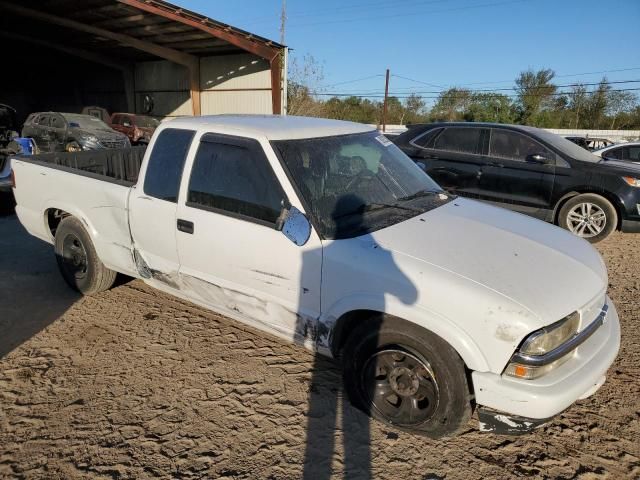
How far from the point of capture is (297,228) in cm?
276

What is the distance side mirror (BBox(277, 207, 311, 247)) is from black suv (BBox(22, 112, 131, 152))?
1483 centimetres

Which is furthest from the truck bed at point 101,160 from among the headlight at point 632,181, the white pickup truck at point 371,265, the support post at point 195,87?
the support post at point 195,87

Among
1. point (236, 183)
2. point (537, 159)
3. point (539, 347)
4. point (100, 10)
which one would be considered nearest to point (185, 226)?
point (236, 183)

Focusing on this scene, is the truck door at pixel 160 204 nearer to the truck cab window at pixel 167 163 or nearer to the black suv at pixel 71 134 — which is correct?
the truck cab window at pixel 167 163

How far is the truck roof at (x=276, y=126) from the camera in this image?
10.5ft

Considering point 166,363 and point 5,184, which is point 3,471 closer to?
point 166,363

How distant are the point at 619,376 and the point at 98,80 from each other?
101ft

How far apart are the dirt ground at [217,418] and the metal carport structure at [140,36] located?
14529mm

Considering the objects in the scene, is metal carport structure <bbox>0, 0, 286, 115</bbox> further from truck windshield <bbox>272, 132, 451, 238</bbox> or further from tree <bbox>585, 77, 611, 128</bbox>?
tree <bbox>585, 77, 611, 128</bbox>

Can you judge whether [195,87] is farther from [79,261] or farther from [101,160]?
[79,261]

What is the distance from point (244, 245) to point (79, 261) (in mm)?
2399

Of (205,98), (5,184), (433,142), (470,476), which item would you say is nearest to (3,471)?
(470,476)

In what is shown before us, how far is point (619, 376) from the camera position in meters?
3.38

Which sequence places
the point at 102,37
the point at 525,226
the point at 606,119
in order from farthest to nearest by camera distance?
the point at 606,119 < the point at 102,37 < the point at 525,226
